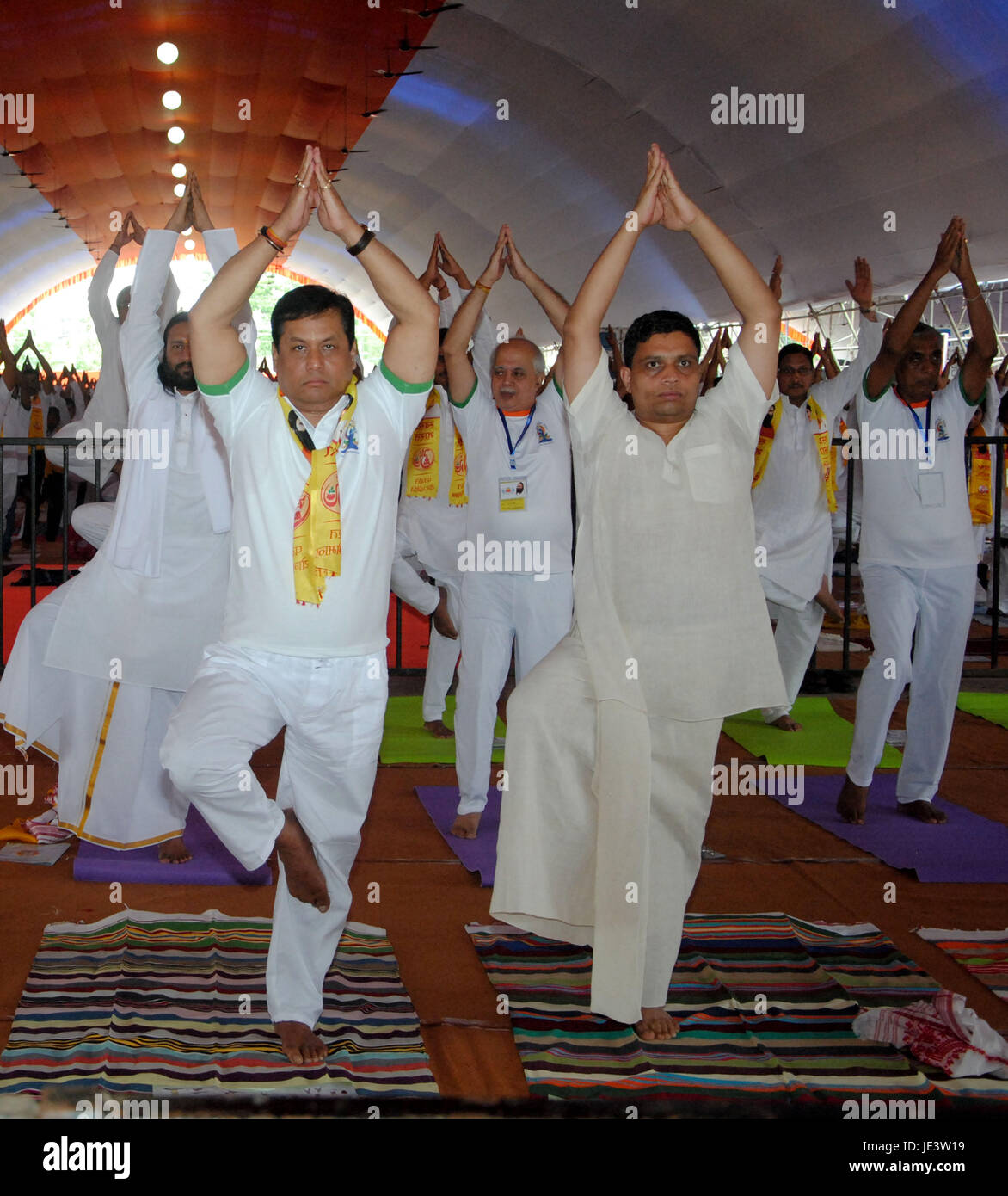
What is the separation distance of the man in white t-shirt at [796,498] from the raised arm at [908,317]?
1854 mm

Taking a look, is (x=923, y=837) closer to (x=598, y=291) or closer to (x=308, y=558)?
(x=598, y=291)

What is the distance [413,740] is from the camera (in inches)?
289

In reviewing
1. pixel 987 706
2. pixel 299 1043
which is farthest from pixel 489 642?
pixel 987 706

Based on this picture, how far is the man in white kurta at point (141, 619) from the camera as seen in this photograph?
477 centimetres

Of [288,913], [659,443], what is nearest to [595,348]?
[659,443]

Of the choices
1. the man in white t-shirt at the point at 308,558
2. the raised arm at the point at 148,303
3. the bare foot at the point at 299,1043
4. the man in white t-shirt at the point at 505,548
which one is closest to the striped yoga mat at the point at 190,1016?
the bare foot at the point at 299,1043

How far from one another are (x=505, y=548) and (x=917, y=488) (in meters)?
1.81

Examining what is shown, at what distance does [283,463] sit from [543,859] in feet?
4.25

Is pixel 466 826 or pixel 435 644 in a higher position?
pixel 435 644

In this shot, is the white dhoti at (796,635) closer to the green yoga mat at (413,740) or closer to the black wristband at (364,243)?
the green yoga mat at (413,740)

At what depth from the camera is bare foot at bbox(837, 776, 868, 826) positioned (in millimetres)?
5852

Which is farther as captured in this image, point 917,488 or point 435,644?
point 435,644

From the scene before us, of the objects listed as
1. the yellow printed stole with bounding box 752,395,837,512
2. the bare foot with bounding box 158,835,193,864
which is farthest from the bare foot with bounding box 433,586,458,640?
the bare foot with bounding box 158,835,193,864

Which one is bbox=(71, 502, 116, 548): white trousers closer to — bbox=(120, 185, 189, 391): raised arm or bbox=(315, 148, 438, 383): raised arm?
bbox=(120, 185, 189, 391): raised arm
